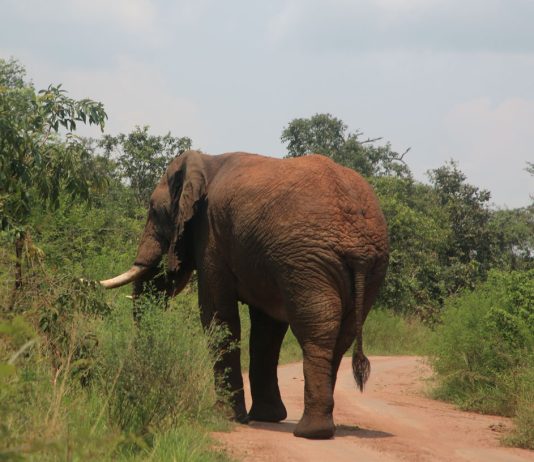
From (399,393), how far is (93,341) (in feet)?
24.6

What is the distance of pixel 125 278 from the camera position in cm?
1140

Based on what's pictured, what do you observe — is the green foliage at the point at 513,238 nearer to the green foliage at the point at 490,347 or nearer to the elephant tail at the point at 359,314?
the green foliage at the point at 490,347

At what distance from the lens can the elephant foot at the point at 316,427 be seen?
9.16 metres

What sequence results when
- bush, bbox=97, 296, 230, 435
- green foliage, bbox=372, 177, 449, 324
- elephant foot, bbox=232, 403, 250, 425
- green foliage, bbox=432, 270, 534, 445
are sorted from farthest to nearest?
green foliage, bbox=372, 177, 449, 324 < green foliage, bbox=432, 270, 534, 445 < elephant foot, bbox=232, 403, 250, 425 < bush, bbox=97, 296, 230, 435

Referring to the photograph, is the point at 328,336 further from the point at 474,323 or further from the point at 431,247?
the point at 431,247

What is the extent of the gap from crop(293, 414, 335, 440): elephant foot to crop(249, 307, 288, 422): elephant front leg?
161 centimetres

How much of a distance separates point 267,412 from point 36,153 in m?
3.84

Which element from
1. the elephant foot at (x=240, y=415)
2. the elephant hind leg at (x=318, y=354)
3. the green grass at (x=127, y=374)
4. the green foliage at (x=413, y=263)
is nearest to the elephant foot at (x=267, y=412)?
the elephant foot at (x=240, y=415)

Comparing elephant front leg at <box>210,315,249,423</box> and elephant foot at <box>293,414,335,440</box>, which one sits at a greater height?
elephant front leg at <box>210,315,249,423</box>

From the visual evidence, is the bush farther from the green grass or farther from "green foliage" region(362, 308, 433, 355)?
"green foliage" region(362, 308, 433, 355)

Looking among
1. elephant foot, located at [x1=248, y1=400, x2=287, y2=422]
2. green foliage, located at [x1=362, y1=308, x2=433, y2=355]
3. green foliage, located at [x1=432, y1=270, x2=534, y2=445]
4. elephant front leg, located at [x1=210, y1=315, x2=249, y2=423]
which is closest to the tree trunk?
elephant front leg, located at [x1=210, y1=315, x2=249, y2=423]

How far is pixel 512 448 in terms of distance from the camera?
9.60 meters

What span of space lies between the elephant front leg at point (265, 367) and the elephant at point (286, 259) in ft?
0.03

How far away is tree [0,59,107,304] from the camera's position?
28.6 ft
